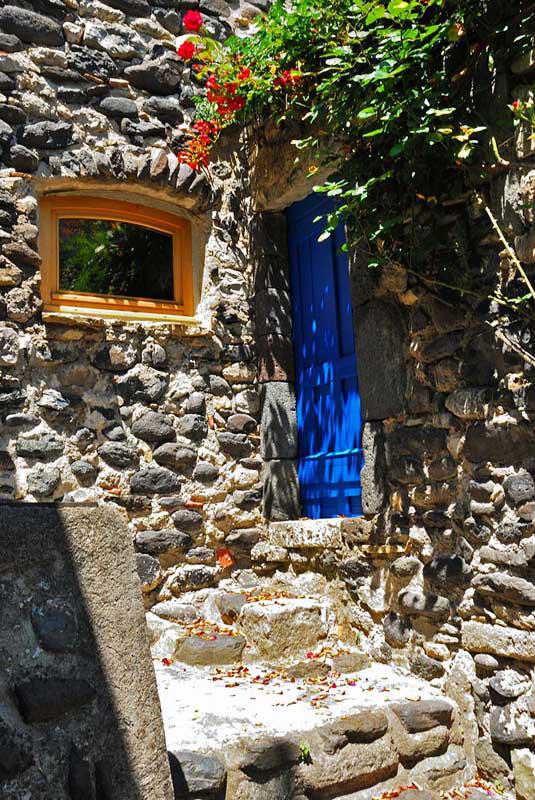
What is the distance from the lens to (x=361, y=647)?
11.5 ft

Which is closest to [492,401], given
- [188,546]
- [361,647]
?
[361,647]

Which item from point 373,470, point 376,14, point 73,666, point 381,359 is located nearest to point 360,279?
point 381,359

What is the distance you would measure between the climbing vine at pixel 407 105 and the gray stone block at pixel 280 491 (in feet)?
A: 4.66

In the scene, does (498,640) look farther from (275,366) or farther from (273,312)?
(273,312)

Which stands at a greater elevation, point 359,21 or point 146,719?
point 359,21

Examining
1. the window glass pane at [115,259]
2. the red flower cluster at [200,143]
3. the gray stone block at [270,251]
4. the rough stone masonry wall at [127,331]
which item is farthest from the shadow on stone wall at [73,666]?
the red flower cluster at [200,143]

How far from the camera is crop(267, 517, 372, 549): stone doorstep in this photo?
139 inches

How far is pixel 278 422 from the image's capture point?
4.30m

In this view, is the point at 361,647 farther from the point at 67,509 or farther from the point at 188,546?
the point at 67,509

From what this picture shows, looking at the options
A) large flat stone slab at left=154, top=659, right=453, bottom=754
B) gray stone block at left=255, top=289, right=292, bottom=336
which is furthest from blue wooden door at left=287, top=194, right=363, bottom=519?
large flat stone slab at left=154, top=659, right=453, bottom=754

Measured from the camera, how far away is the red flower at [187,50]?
4.18 metres

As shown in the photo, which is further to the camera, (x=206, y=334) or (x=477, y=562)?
(x=206, y=334)

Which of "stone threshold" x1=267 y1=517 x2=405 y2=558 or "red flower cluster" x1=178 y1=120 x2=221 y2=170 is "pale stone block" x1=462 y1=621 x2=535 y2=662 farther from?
"red flower cluster" x1=178 y1=120 x2=221 y2=170

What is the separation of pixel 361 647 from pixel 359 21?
2.83 m
